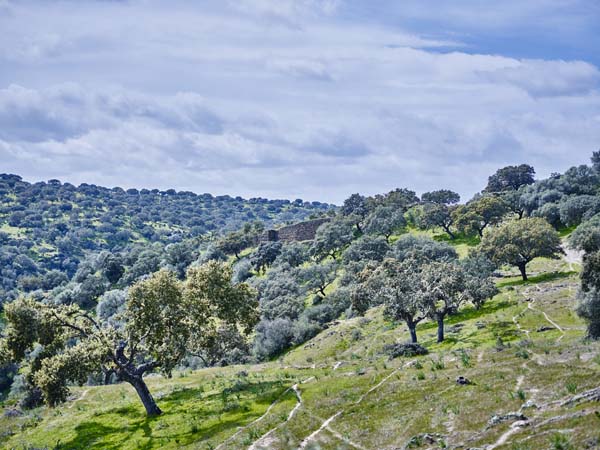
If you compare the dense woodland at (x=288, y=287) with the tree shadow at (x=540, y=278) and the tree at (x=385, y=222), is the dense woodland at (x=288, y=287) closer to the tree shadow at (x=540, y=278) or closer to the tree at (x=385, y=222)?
the tree at (x=385, y=222)

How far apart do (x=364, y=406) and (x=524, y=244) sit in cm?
5861

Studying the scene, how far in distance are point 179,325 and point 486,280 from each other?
44476mm

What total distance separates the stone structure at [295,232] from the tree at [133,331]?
132808 millimetres

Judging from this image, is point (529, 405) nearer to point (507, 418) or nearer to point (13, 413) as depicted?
point (507, 418)

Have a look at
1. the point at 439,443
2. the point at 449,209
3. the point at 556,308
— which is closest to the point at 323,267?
the point at 449,209

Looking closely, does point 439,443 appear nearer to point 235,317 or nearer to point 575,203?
point 235,317

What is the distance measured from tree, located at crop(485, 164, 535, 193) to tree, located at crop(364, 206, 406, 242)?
4317 cm

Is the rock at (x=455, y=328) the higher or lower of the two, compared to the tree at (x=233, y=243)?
lower

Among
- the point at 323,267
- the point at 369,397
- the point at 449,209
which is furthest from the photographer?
the point at 449,209

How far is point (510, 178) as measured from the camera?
169250 mm

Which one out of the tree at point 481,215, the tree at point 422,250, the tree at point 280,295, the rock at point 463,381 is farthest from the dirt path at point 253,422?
the tree at point 481,215

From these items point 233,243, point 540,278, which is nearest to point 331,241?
point 233,243

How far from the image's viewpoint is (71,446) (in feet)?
113

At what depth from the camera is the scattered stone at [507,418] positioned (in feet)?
76.5
